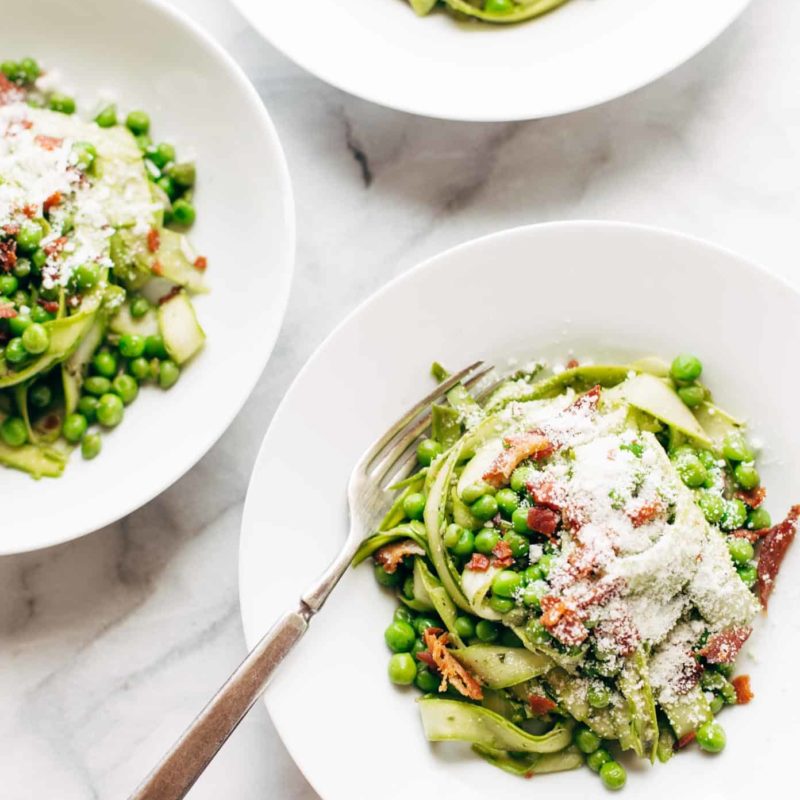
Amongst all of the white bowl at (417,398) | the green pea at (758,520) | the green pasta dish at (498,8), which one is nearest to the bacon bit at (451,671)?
the white bowl at (417,398)

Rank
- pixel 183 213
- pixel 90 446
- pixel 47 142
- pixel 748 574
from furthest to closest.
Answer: pixel 183 213 → pixel 90 446 → pixel 47 142 → pixel 748 574

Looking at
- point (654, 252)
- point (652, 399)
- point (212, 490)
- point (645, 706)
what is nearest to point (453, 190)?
point (654, 252)

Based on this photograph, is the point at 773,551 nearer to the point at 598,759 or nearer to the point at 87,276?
the point at 598,759

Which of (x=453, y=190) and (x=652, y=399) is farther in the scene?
(x=453, y=190)

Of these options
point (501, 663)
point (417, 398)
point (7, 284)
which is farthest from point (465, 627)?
point (7, 284)

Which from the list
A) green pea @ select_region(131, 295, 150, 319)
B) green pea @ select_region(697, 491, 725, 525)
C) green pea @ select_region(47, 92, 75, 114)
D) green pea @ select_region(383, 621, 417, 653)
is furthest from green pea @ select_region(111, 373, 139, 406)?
green pea @ select_region(697, 491, 725, 525)

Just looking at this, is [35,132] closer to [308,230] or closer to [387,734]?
[308,230]

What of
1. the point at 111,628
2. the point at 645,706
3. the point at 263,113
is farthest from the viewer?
the point at 111,628
